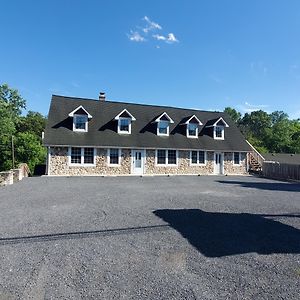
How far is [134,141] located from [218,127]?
10.1 m

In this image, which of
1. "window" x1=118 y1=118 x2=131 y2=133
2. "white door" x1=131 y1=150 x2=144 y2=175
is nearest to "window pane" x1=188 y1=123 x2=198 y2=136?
"white door" x1=131 y1=150 x2=144 y2=175

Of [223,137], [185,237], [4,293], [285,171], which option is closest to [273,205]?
[185,237]

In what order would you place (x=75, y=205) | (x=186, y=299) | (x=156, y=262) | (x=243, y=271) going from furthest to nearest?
(x=75, y=205), (x=156, y=262), (x=243, y=271), (x=186, y=299)

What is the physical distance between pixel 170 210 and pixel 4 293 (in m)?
6.39

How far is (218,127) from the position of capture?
30469 millimetres

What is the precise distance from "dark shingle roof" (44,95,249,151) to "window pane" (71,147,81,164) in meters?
0.68

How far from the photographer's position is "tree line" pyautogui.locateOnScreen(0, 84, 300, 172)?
30469 millimetres

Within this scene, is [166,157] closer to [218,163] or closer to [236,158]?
[218,163]

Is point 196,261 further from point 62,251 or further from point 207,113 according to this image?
point 207,113

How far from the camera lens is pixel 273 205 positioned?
36.9 feet

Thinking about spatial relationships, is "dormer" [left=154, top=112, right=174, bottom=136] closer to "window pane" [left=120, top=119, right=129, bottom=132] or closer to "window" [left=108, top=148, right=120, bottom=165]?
"window pane" [left=120, top=119, right=129, bottom=132]

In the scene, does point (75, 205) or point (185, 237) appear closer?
point (185, 237)

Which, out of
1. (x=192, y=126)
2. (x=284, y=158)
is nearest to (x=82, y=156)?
(x=192, y=126)

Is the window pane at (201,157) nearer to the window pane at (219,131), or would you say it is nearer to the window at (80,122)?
A: the window pane at (219,131)
